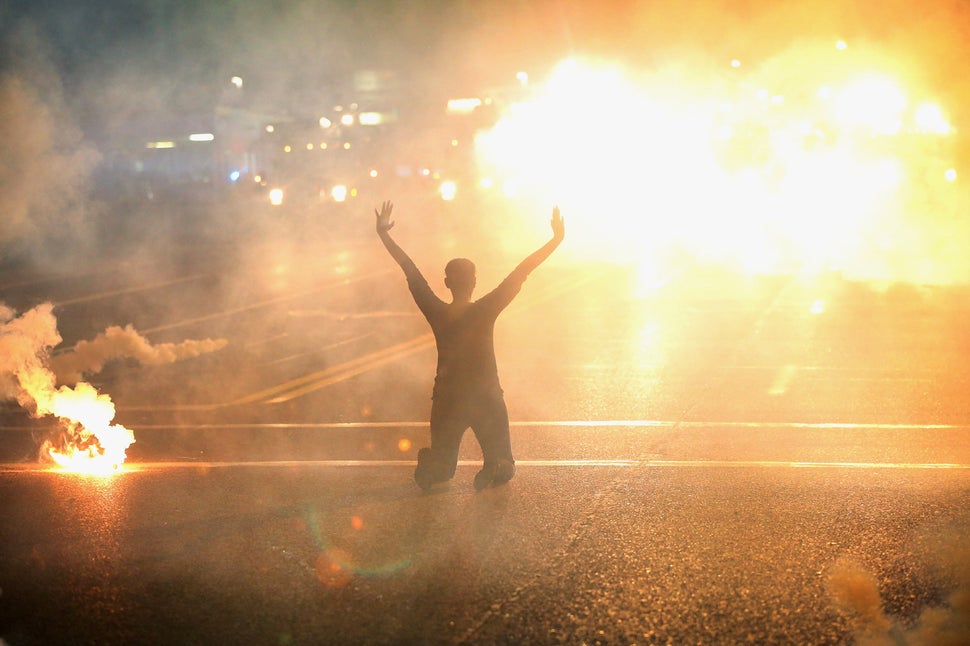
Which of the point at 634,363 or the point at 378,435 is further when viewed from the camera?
the point at 634,363

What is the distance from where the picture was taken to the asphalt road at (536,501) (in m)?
4.34

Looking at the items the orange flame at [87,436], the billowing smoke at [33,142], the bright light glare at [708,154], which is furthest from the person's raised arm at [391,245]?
the bright light glare at [708,154]

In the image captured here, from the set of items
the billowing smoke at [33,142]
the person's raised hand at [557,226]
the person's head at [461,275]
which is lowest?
the person's head at [461,275]

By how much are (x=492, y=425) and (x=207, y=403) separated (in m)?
4.11

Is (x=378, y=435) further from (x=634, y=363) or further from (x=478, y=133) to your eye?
(x=478, y=133)

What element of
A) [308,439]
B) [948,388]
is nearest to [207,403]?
[308,439]

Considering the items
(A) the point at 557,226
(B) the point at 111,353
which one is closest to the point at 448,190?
(B) the point at 111,353

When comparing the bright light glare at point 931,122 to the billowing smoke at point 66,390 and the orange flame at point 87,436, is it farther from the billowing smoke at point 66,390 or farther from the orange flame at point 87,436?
the orange flame at point 87,436

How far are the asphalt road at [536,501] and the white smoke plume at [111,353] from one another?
0.18m

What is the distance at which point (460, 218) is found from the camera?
38.2m

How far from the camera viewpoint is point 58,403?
816 centimetres

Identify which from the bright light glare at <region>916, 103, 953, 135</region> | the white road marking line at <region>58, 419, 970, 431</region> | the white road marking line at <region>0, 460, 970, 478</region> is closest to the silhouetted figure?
the white road marking line at <region>0, 460, 970, 478</region>

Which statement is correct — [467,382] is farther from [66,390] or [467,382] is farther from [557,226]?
[66,390]

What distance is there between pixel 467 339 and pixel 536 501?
3.26 feet
